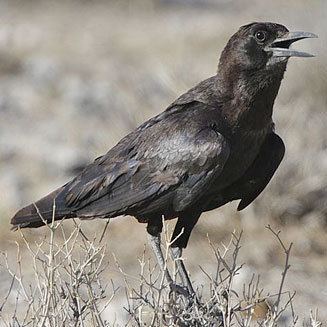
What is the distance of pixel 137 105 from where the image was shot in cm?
1100

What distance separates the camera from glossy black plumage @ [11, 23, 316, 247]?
6.21 meters

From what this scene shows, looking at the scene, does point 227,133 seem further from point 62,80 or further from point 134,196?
point 62,80

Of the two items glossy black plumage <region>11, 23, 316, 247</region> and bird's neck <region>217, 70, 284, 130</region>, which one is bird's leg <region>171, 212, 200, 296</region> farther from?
bird's neck <region>217, 70, 284, 130</region>

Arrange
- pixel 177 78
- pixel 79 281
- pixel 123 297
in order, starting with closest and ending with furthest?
1. pixel 79 281
2. pixel 123 297
3. pixel 177 78

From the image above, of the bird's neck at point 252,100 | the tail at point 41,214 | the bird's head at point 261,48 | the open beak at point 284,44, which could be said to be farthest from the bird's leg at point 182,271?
the open beak at point 284,44

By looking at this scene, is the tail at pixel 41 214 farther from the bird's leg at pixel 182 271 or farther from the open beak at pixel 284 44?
the open beak at pixel 284 44

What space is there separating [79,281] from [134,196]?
76cm

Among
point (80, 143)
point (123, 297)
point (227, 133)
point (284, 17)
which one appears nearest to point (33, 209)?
point (227, 133)

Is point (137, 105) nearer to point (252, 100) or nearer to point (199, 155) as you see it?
point (252, 100)

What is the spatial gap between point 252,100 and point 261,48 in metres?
0.29

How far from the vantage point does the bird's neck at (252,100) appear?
6.29m

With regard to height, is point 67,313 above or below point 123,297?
below

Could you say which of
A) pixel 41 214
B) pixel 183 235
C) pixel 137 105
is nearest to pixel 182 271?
pixel 183 235

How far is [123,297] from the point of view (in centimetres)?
840
